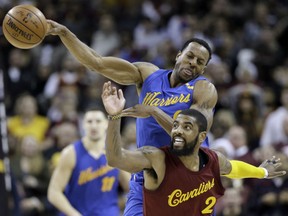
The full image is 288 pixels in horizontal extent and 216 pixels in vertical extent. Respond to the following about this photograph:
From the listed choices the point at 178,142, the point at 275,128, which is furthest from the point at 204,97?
the point at 275,128

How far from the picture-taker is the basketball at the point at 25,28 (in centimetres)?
654

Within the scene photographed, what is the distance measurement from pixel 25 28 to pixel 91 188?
2766mm

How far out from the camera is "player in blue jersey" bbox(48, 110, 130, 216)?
343 inches

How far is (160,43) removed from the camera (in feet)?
49.3

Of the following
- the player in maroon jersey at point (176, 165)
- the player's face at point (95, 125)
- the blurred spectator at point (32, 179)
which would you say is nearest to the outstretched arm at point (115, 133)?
the player in maroon jersey at point (176, 165)

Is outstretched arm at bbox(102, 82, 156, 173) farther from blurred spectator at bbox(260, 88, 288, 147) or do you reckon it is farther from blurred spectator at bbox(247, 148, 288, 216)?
blurred spectator at bbox(260, 88, 288, 147)

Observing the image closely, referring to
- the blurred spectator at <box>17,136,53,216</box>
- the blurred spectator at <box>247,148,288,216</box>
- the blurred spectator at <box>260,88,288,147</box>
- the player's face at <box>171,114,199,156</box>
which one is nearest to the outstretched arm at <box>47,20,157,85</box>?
the player's face at <box>171,114,199,156</box>

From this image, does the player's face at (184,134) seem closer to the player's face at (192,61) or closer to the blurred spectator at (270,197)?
the player's face at (192,61)

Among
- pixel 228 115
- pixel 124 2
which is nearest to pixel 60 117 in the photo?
pixel 228 115

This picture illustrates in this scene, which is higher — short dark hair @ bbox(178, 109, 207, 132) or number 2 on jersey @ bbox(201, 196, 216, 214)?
short dark hair @ bbox(178, 109, 207, 132)

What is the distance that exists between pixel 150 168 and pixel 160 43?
919 cm

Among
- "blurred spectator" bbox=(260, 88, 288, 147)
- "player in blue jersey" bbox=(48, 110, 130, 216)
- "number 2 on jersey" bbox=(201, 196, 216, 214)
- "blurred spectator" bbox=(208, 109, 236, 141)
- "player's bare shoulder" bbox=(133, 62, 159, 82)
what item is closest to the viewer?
"number 2 on jersey" bbox=(201, 196, 216, 214)

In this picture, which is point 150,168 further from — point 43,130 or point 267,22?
point 267,22

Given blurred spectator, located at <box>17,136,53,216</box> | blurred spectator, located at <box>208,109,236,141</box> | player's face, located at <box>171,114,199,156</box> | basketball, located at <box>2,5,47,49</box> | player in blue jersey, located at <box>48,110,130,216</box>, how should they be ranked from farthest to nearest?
blurred spectator, located at <box>208,109,236,141</box> < blurred spectator, located at <box>17,136,53,216</box> < player in blue jersey, located at <box>48,110,130,216</box> < basketball, located at <box>2,5,47,49</box> < player's face, located at <box>171,114,199,156</box>
